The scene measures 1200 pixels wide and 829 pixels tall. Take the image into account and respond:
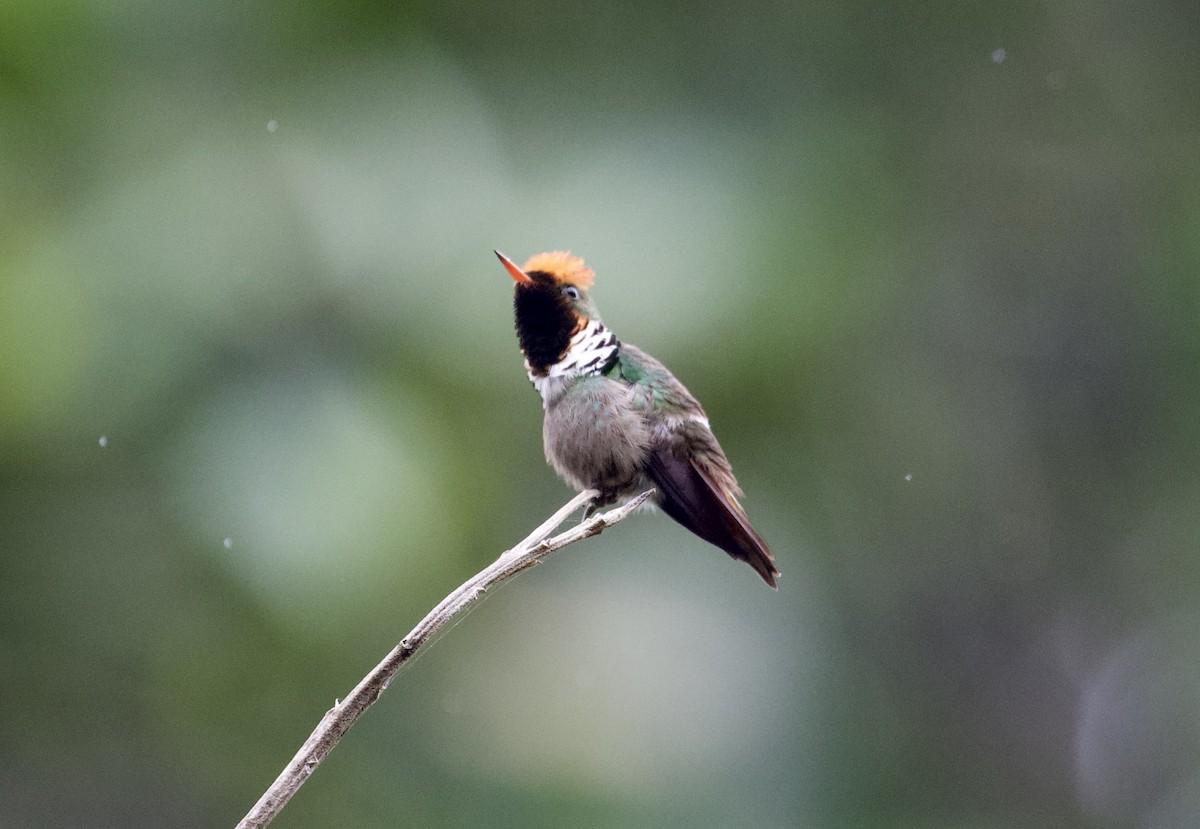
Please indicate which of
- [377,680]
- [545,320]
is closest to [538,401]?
[545,320]

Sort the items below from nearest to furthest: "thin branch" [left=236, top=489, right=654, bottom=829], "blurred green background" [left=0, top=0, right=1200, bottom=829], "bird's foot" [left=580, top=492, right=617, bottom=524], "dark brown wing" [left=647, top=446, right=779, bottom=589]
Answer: "thin branch" [left=236, top=489, right=654, bottom=829]
"dark brown wing" [left=647, top=446, right=779, bottom=589]
"bird's foot" [left=580, top=492, right=617, bottom=524]
"blurred green background" [left=0, top=0, right=1200, bottom=829]

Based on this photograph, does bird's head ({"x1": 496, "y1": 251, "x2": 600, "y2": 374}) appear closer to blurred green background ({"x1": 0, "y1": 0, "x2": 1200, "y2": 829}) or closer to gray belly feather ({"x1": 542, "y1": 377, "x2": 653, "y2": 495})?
gray belly feather ({"x1": 542, "y1": 377, "x2": 653, "y2": 495})

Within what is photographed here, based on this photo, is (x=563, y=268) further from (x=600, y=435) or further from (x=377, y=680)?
(x=377, y=680)

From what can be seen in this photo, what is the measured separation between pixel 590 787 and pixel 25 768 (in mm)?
2990

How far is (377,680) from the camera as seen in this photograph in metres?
1.41

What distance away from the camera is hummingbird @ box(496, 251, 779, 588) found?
9.33 ft

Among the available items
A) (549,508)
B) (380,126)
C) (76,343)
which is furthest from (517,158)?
(76,343)

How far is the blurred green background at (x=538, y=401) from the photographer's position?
18.4 feet

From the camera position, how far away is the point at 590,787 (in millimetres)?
5883

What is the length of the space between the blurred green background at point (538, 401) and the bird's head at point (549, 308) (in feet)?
7.97

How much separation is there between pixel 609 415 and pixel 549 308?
349 mm

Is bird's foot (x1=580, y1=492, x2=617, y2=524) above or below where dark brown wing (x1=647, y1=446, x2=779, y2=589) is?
above

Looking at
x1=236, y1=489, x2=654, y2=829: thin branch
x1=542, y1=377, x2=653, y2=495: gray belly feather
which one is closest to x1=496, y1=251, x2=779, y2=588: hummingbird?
x1=542, y1=377, x2=653, y2=495: gray belly feather

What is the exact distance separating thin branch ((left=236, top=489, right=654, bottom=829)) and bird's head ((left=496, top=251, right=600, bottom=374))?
46.1 inches
